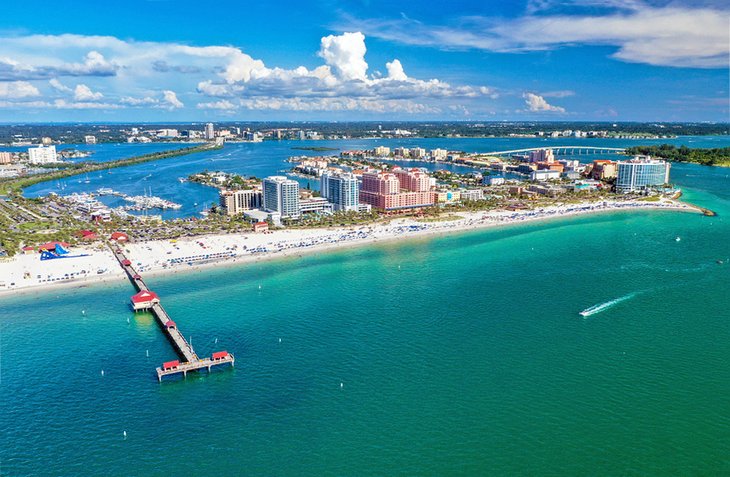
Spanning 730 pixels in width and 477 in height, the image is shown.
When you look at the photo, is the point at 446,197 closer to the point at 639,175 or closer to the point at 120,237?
the point at 639,175

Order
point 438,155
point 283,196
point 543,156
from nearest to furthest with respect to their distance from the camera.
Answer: point 283,196, point 543,156, point 438,155

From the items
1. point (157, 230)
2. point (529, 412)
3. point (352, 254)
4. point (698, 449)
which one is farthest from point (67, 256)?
point (698, 449)

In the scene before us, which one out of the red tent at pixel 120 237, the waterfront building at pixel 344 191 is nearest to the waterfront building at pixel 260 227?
the red tent at pixel 120 237

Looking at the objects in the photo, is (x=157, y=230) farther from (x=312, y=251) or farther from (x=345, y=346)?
(x=345, y=346)

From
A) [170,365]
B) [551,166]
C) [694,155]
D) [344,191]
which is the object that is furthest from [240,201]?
[694,155]

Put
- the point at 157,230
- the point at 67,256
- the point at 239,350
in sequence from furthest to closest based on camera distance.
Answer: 1. the point at 157,230
2. the point at 67,256
3. the point at 239,350

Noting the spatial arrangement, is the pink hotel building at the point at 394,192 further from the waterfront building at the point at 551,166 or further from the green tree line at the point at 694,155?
the green tree line at the point at 694,155
